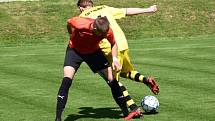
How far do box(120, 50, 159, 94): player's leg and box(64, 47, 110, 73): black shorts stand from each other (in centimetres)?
100

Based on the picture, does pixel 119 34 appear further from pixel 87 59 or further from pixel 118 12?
pixel 87 59

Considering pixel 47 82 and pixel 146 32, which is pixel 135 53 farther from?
pixel 146 32

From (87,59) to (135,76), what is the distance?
1.57 meters

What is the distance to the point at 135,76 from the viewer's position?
41.4 ft

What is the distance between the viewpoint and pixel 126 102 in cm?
1182

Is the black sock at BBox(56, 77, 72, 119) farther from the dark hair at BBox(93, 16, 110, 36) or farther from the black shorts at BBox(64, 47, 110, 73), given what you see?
the dark hair at BBox(93, 16, 110, 36)

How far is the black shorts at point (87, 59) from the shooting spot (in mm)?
11242

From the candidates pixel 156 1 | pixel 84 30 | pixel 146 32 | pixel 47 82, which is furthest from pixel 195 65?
pixel 156 1

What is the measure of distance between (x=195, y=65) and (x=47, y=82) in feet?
18.4

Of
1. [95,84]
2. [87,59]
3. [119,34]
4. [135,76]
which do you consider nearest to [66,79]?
[87,59]

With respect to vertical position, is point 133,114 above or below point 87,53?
below

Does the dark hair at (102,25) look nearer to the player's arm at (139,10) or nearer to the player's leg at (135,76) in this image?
the player's arm at (139,10)

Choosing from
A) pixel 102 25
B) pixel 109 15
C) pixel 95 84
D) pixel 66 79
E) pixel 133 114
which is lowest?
pixel 95 84

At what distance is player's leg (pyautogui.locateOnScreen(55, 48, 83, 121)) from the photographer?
10977 mm
